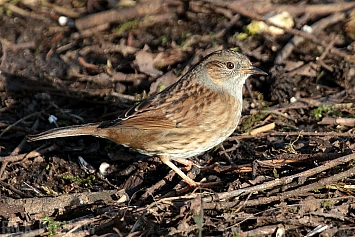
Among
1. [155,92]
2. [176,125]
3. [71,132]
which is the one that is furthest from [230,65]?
[71,132]

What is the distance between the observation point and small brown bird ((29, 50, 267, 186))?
18.1 ft

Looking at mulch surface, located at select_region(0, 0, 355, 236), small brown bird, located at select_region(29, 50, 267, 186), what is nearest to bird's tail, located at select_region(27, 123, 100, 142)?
small brown bird, located at select_region(29, 50, 267, 186)

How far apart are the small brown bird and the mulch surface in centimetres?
28

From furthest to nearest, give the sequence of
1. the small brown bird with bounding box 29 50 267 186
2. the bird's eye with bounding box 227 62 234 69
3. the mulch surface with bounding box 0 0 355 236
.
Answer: the bird's eye with bounding box 227 62 234 69, the small brown bird with bounding box 29 50 267 186, the mulch surface with bounding box 0 0 355 236

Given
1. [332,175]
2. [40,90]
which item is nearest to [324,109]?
[332,175]

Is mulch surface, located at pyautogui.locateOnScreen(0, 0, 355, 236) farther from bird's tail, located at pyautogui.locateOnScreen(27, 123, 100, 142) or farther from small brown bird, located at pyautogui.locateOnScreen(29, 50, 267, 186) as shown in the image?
bird's tail, located at pyautogui.locateOnScreen(27, 123, 100, 142)

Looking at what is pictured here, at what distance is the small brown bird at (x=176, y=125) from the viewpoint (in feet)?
18.1

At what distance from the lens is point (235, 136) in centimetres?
606

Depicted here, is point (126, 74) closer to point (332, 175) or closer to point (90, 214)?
point (90, 214)

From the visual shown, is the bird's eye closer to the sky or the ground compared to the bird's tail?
closer to the sky

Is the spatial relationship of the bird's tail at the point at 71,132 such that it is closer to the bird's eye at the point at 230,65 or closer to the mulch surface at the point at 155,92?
the mulch surface at the point at 155,92

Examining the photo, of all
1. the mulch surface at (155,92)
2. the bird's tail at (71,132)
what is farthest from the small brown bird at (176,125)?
the mulch surface at (155,92)

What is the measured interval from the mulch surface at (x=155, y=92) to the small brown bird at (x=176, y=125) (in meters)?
0.28

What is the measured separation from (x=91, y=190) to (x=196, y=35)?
10.1 feet
